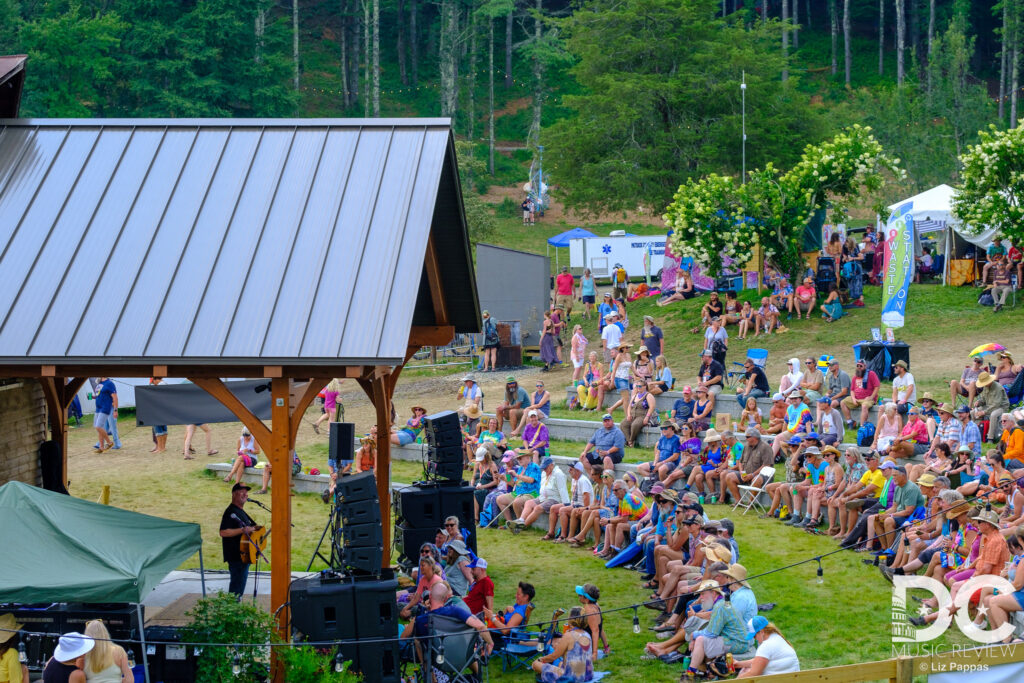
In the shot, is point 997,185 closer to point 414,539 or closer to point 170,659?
point 414,539

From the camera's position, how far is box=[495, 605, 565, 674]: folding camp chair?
10320 mm

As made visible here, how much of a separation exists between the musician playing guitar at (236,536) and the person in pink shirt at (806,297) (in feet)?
52.4

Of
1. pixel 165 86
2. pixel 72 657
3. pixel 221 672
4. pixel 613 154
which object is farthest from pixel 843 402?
pixel 165 86

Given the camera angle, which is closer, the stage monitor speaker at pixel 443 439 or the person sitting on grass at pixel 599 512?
the stage monitor speaker at pixel 443 439

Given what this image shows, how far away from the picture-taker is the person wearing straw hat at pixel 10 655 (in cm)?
845

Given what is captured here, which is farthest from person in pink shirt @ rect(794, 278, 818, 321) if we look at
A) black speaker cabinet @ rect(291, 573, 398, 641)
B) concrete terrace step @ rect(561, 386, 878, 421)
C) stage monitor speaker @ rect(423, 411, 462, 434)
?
black speaker cabinet @ rect(291, 573, 398, 641)

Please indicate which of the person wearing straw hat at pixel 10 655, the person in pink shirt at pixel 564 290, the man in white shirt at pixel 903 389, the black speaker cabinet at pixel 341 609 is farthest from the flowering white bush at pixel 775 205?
the person wearing straw hat at pixel 10 655

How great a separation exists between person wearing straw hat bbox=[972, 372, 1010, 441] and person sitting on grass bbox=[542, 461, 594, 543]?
5.47 meters

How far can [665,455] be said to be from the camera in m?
15.5

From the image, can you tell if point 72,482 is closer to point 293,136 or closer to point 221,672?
point 293,136

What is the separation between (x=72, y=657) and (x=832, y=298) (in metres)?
19.3

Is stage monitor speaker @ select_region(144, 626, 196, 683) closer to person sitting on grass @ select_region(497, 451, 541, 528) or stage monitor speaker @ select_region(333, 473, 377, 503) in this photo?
stage monitor speaker @ select_region(333, 473, 377, 503)

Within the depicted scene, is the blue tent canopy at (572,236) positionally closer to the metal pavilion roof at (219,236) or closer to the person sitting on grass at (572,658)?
the metal pavilion roof at (219,236)

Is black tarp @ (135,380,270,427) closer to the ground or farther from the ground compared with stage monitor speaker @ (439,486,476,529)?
farther from the ground
